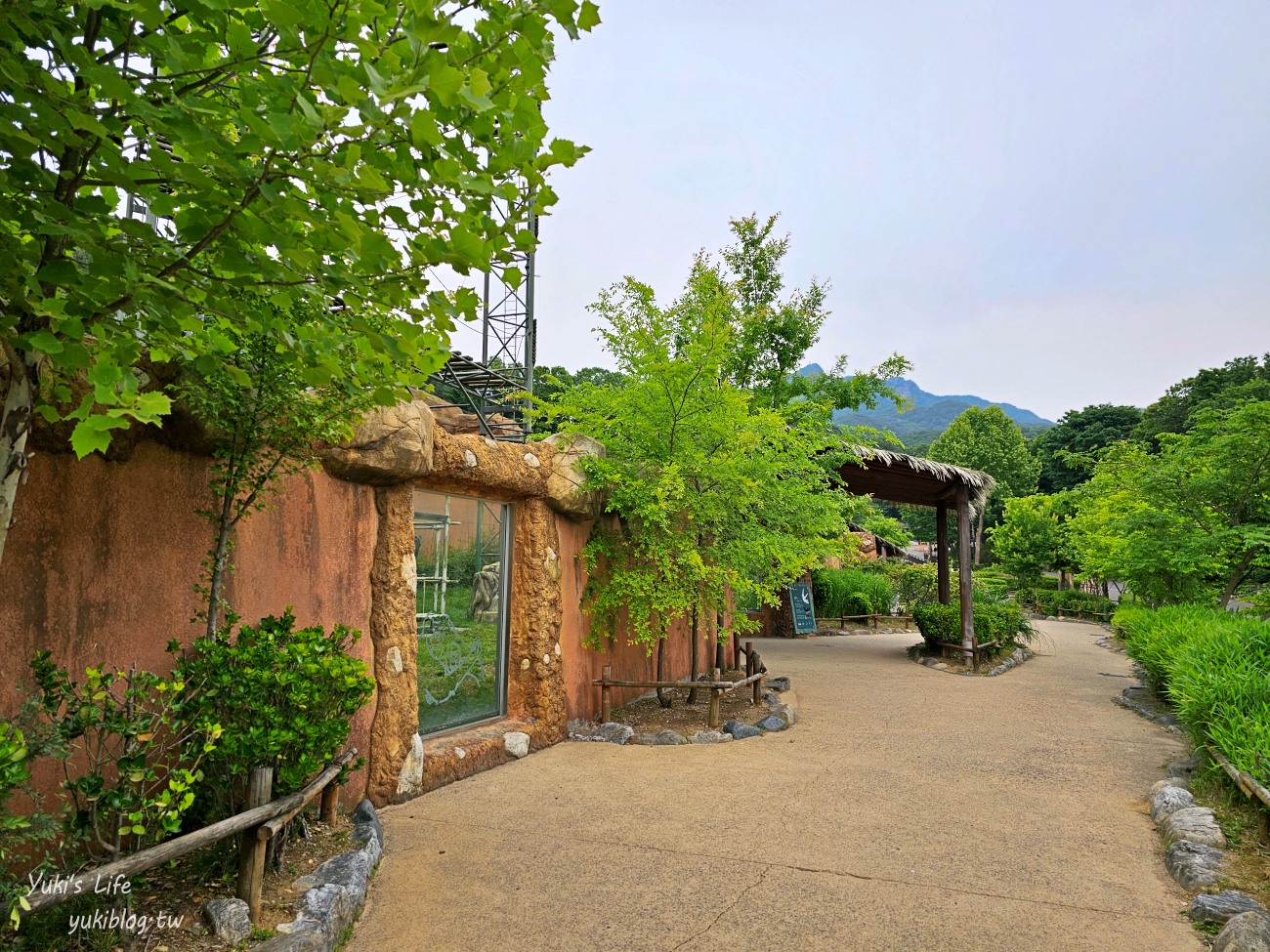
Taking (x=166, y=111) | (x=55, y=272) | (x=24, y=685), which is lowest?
(x=24, y=685)

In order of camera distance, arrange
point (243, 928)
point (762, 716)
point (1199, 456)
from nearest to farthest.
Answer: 1. point (243, 928)
2. point (762, 716)
3. point (1199, 456)

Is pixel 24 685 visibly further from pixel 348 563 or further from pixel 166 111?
pixel 166 111

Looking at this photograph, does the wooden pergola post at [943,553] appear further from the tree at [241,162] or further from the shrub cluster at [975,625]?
the tree at [241,162]

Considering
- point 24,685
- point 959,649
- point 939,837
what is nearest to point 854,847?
point 939,837

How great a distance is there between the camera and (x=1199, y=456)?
9.88m

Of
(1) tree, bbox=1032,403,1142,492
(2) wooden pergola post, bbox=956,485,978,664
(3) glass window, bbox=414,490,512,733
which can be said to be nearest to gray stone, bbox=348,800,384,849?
(3) glass window, bbox=414,490,512,733

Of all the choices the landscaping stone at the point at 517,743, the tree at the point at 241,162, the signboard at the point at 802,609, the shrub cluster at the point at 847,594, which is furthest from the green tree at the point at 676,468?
the shrub cluster at the point at 847,594

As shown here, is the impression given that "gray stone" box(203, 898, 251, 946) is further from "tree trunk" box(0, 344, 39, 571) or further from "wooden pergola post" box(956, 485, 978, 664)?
"wooden pergola post" box(956, 485, 978, 664)

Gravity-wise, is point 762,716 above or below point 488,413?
below

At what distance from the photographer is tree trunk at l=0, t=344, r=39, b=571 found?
2.03 metres

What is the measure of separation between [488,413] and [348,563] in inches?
316

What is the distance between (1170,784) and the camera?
5.08 m

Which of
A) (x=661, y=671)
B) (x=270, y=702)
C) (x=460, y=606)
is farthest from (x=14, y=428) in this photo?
(x=661, y=671)

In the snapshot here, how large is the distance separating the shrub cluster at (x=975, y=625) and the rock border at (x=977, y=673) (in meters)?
0.21
